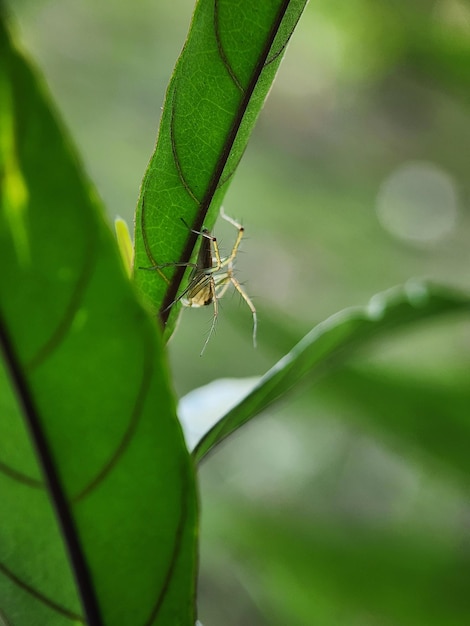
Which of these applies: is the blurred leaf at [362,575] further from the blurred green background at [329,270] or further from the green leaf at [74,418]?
the green leaf at [74,418]

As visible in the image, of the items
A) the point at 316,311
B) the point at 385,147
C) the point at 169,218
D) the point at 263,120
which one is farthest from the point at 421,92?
the point at 169,218

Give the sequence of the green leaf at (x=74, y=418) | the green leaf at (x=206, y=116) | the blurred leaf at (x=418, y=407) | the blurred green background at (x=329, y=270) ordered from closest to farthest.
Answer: the green leaf at (x=74, y=418) → the green leaf at (x=206, y=116) → the blurred leaf at (x=418, y=407) → the blurred green background at (x=329, y=270)

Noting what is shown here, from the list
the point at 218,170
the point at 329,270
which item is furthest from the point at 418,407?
the point at 329,270

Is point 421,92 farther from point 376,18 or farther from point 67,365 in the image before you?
point 67,365

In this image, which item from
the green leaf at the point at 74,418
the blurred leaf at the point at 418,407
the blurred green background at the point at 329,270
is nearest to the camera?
the green leaf at the point at 74,418

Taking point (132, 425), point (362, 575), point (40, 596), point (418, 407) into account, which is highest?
point (132, 425)

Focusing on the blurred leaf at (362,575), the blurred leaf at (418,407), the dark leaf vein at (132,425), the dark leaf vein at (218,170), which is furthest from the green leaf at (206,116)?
the blurred leaf at (362,575)

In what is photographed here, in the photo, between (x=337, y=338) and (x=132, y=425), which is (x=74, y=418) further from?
(x=337, y=338)

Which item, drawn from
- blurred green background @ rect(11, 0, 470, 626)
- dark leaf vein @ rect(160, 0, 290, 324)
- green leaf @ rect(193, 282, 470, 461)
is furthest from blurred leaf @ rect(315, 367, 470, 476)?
dark leaf vein @ rect(160, 0, 290, 324)
